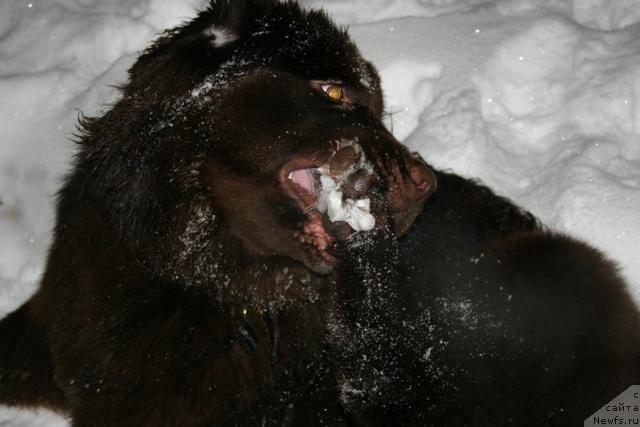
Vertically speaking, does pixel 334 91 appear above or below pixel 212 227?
above

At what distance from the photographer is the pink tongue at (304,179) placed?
2670 mm

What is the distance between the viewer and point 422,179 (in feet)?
8.75

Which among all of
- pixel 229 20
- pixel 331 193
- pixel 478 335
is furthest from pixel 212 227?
pixel 478 335

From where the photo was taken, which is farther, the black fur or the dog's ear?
the dog's ear

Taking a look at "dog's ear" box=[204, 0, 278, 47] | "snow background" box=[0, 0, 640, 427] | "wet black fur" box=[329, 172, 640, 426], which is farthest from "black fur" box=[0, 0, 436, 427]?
"snow background" box=[0, 0, 640, 427]

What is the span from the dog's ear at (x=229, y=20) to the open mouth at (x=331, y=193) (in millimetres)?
672

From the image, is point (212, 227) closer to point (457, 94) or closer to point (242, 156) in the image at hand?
point (242, 156)

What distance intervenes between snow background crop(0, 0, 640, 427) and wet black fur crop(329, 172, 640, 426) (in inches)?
46.5

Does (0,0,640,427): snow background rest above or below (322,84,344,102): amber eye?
below

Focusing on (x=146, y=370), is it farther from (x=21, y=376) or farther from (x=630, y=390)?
(x=630, y=390)

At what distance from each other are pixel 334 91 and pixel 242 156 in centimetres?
54

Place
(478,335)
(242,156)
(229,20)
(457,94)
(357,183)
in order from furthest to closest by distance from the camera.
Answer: (457,94), (478,335), (229,20), (242,156), (357,183)

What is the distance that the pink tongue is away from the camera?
2.67m

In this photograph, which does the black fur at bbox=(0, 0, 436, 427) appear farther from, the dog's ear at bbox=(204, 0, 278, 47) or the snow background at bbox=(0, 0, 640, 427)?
the snow background at bbox=(0, 0, 640, 427)
